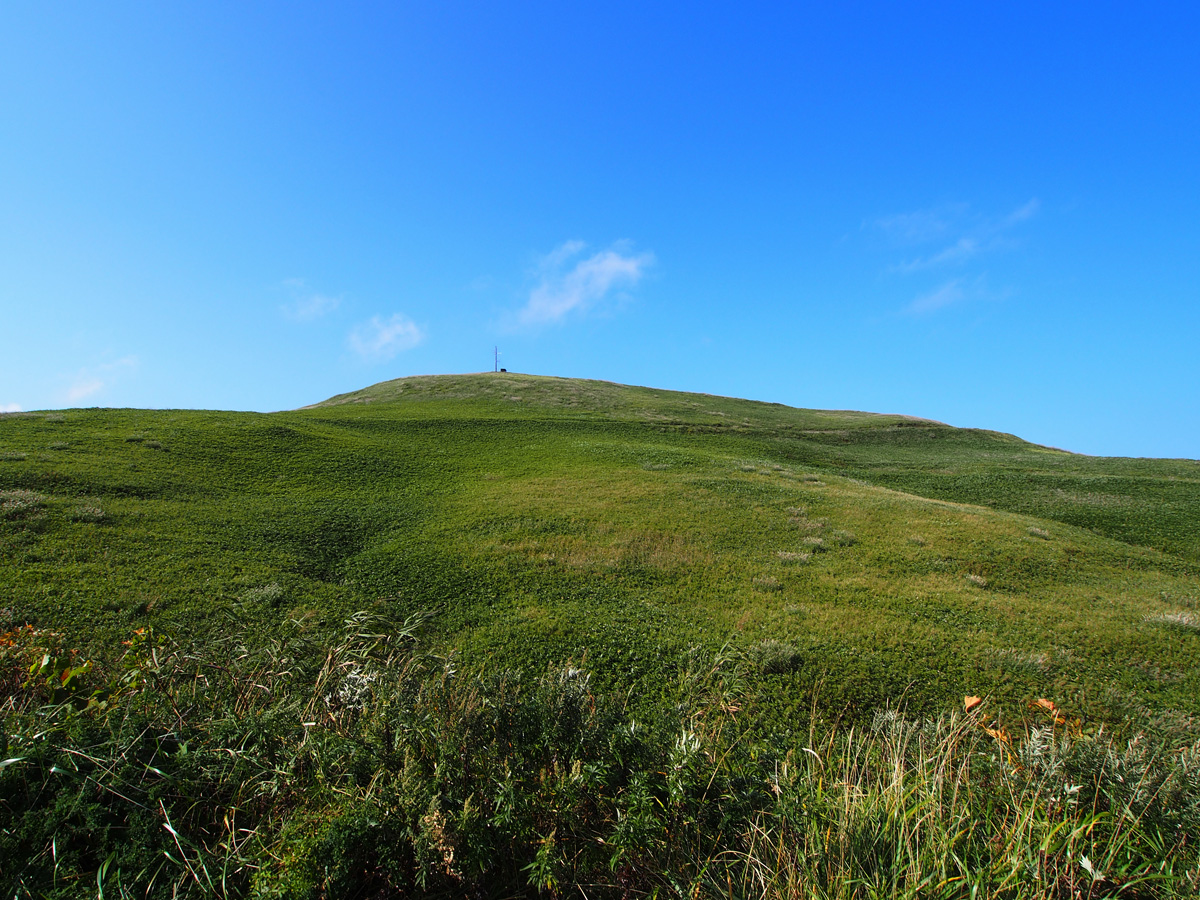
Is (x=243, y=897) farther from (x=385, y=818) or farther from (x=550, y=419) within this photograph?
(x=550, y=419)

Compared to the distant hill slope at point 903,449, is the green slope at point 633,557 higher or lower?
lower

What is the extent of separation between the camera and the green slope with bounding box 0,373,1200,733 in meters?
12.3

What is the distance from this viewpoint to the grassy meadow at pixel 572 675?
14.1 ft

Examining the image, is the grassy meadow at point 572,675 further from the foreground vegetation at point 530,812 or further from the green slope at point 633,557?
the green slope at point 633,557

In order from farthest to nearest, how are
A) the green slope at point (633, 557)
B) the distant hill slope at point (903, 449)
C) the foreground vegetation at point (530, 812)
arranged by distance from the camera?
the distant hill slope at point (903, 449), the green slope at point (633, 557), the foreground vegetation at point (530, 812)

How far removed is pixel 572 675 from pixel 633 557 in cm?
1267

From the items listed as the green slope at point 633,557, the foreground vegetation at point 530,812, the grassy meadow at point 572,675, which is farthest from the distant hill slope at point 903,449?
the foreground vegetation at point 530,812

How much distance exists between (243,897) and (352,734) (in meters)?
1.68

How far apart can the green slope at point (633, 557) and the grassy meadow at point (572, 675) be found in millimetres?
145

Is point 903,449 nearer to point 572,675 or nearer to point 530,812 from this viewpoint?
point 572,675

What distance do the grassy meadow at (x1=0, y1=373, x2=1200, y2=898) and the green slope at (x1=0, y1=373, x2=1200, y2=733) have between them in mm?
145

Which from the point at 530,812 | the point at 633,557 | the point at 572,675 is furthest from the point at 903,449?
the point at 530,812

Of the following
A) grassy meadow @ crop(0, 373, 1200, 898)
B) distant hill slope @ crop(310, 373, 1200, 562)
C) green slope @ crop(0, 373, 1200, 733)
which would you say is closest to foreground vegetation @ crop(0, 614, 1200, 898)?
grassy meadow @ crop(0, 373, 1200, 898)

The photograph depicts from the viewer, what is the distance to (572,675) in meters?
6.78
